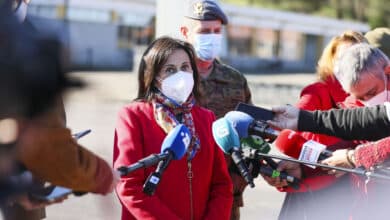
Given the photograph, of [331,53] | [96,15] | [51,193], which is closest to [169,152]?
[51,193]

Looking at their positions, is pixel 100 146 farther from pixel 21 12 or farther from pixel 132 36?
pixel 132 36

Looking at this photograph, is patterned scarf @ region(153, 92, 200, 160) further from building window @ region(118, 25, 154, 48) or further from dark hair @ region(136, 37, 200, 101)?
building window @ region(118, 25, 154, 48)

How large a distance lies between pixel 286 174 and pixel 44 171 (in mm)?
1593

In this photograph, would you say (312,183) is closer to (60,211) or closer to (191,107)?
(191,107)

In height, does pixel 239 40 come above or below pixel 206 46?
below

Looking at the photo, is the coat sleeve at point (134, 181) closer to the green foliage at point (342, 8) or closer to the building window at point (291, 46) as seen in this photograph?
the building window at point (291, 46)

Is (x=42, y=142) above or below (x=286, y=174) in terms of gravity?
above

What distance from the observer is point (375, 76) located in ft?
13.5

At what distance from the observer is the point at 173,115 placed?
13.1 feet

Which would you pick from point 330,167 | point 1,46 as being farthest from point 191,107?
point 1,46

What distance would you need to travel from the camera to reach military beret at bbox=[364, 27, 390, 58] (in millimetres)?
5059

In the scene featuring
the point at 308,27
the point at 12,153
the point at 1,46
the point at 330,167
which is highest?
the point at 1,46

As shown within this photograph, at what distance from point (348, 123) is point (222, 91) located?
1.10m

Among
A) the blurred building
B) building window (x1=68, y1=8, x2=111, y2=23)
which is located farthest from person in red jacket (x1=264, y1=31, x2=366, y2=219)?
building window (x1=68, y1=8, x2=111, y2=23)
